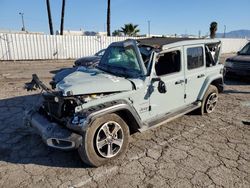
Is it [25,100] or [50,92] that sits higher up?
[50,92]

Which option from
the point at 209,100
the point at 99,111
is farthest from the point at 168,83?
the point at 209,100

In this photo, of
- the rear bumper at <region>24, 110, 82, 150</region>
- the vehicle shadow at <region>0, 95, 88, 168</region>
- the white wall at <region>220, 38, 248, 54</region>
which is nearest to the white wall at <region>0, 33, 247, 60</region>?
the vehicle shadow at <region>0, 95, 88, 168</region>

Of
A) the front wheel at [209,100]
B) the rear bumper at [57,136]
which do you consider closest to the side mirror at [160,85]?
the rear bumper at [57,136]

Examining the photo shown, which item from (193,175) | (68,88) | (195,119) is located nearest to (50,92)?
(68,88)

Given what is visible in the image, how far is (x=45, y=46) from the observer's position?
18.7 m

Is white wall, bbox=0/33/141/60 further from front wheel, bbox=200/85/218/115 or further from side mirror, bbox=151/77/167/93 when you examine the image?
side mirror, bbox=151/77/167/93

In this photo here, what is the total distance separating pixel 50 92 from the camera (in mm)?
3621

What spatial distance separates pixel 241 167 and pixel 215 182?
2.17 feet

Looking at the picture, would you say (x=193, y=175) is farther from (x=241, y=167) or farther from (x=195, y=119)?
(x=195, y=119)

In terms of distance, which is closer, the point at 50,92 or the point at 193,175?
the point at 193,175

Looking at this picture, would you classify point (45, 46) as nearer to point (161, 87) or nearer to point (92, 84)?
point (92, 84)

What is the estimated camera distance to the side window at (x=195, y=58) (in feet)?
16.3

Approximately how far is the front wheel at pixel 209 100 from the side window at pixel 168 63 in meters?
1.40

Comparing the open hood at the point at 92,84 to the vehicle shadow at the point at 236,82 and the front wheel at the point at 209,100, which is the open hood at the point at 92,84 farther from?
the vehicle shadow at the point at 236,82
